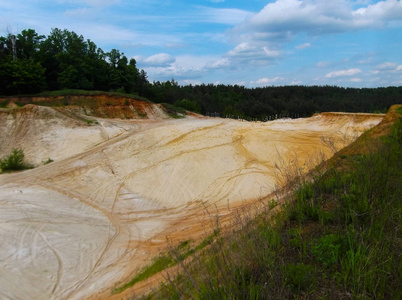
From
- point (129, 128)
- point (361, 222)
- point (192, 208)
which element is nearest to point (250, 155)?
point (192, 208)

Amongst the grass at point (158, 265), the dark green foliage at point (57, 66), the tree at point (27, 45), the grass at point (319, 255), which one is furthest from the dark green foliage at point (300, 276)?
the tree at point (27, 45)

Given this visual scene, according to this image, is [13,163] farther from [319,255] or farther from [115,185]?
[319,255]

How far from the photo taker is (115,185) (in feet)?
44.9

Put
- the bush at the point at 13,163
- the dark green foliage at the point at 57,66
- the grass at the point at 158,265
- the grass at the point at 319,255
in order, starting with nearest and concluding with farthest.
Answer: the grass at the point at 319,255 < the grass at the point at 158,265 < the bush at the point at 13,163 < the dark green foliage at the point at 57,66

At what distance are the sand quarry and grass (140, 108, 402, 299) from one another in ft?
12.2

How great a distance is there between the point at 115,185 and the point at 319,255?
11.1 m

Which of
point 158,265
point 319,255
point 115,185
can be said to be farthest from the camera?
point 115,185

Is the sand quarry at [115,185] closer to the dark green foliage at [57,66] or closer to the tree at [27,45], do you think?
the dark green foliage at [57,66]

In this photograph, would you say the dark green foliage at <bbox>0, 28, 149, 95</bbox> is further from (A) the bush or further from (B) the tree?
(A) the bush

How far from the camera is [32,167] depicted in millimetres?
15766

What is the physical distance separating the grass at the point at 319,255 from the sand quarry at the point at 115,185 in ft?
12.2

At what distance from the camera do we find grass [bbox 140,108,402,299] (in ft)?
11.4

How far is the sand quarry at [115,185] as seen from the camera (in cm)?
784

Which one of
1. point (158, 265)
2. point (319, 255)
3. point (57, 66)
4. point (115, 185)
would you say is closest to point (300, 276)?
point (319, 255)
